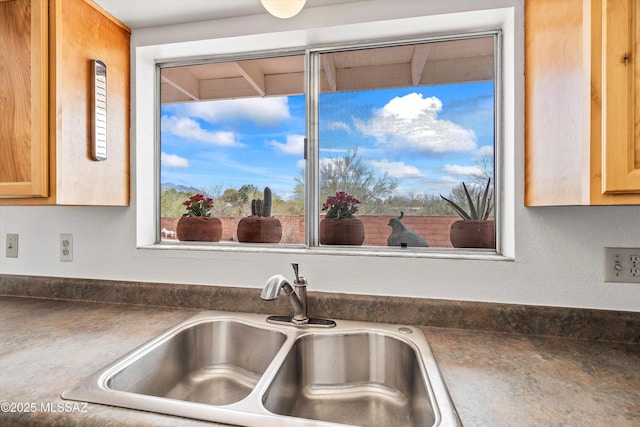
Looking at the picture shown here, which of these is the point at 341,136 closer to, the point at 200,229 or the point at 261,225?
the point at 261,225

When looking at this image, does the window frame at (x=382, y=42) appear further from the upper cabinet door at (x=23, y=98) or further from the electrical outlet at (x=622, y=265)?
the upper cabinet door at (x=23, y=98)

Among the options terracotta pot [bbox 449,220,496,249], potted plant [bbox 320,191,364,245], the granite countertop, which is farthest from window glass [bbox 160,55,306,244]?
terracotta pot [bbox 449,220,496,249]

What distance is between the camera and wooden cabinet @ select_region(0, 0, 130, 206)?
3.58 feet

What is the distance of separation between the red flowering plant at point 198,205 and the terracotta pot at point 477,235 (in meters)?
1.15

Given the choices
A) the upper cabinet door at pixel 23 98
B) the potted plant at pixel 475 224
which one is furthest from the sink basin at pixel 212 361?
the potted plant at pixel 475 224

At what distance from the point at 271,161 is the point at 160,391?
3.29 feet

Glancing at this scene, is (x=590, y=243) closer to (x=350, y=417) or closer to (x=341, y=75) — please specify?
(x=350, y=417)

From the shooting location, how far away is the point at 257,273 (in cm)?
133

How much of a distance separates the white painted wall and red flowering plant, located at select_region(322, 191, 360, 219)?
25 centimetres

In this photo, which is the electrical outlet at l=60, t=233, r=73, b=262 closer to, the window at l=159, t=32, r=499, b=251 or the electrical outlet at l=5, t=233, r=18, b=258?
the electrical outlet at l=5, t=233, r=18, b=258

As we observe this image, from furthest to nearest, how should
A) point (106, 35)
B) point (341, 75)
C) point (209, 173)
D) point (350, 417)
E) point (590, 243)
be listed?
point (209, 173)
point (341, 75)
point (106, 35)
point (590, 243)
point (350, 417)

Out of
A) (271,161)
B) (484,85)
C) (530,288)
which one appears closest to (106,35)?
(271,161)

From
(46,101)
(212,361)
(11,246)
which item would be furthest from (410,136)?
(11,246)

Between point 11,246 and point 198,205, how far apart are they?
0.91 m
